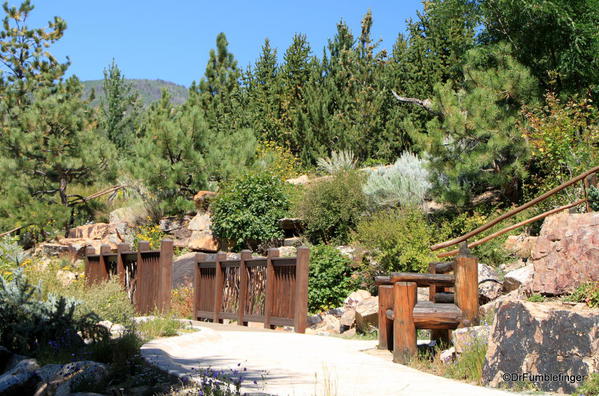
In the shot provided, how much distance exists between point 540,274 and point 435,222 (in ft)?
31.1

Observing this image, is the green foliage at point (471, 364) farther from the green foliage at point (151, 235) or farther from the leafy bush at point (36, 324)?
the green foliage at point (151, 235)

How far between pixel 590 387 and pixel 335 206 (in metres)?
11.8

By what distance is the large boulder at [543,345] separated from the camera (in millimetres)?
5695

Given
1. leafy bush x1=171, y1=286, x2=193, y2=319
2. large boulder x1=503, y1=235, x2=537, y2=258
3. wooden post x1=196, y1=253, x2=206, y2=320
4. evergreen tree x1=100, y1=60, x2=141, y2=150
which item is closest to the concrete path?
wooden post x1=196, y1=253, x2=206, y2=320

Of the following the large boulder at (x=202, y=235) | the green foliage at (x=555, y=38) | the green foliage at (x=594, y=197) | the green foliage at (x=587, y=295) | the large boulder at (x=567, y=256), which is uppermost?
the green foliage at (x=555, y=38)

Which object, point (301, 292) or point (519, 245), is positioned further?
point (519, 245)

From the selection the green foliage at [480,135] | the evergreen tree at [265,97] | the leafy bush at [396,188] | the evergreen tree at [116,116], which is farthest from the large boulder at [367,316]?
the evergreen tree at [116,116]

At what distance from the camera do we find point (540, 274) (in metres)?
7.25

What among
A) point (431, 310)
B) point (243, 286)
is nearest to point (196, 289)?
point (243, 286)

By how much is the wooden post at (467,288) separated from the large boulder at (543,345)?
44.0 inches

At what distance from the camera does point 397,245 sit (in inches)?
539

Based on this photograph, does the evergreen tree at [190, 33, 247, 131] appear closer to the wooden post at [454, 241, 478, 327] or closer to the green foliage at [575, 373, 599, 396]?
the wooden post at [454, 241, 478, 327]

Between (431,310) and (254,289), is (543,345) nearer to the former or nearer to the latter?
(431,310)

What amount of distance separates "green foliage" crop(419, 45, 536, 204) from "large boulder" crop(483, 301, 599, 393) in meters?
9.95
